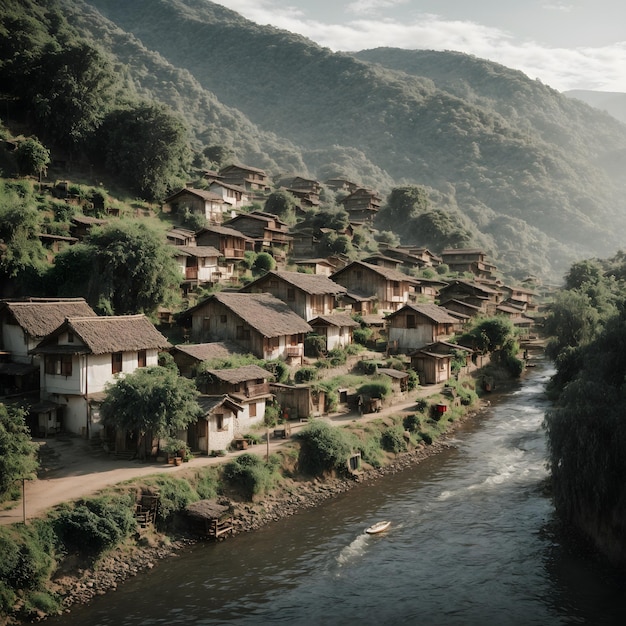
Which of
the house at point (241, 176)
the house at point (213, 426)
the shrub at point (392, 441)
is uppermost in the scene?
the house at point (241, 176)

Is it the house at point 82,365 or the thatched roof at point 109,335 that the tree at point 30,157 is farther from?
the house at point 82,365

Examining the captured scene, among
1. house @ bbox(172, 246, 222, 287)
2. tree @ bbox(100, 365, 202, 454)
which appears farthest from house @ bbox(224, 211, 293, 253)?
tree @ bbox(100, 365, 202, 454)

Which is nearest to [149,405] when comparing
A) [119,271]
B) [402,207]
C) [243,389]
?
[243,389]

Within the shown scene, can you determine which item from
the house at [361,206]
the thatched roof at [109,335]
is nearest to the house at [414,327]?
the thatched roof at [109,335]

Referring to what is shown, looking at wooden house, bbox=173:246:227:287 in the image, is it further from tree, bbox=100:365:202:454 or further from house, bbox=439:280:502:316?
house, bbox=439:280:502:316

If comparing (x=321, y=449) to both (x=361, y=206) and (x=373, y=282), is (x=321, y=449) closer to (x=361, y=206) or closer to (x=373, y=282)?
(x=373, y=282)

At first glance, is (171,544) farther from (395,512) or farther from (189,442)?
(395,512)
